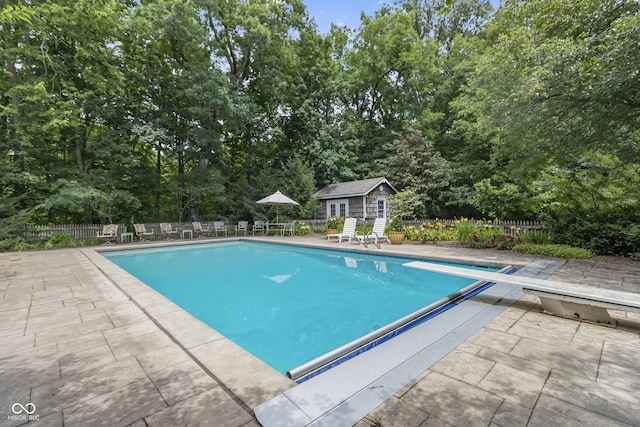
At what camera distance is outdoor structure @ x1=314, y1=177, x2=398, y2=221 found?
50.9 ft

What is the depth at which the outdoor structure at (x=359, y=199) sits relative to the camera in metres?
15.5

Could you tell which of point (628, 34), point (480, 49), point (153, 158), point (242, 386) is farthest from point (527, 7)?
point (153, 158)

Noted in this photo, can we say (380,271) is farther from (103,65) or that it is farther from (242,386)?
(103,65)

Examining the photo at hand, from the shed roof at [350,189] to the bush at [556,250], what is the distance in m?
8.50

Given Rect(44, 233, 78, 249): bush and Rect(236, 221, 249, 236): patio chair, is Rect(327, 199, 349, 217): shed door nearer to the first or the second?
Rect(236, 221, 249, 236): patio chair

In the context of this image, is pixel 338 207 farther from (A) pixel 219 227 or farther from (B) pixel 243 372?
(B) pixel 243 372

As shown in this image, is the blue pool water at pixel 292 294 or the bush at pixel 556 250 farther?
the bush at pixel 556 250

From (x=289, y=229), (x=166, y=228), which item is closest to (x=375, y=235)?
(x=289, y=229)

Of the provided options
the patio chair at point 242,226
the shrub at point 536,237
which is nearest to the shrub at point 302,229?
the patio chair at point 242,226

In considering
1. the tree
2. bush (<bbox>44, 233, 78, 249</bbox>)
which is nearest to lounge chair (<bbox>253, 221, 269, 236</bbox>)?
bush (<bbox>44, 233, 78, 249</bbox>)

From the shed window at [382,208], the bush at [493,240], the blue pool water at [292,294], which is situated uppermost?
the shed window at [382,208]

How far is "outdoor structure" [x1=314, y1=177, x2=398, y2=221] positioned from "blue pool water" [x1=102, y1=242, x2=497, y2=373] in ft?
21.2

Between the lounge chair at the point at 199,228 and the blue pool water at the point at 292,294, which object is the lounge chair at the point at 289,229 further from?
the blue pool water at the point at 292,294

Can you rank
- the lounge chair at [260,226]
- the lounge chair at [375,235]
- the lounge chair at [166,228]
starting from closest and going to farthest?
the lounge chair at [375,235] → the lounge chair at [166,228] → the lounge chair at [260,226]
